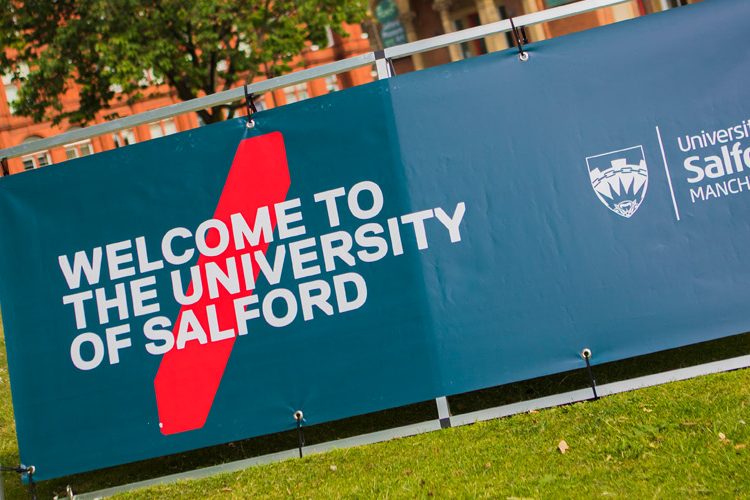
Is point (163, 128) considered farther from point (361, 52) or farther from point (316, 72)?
point (316, 72)

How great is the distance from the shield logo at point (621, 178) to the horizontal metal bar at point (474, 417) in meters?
1.11

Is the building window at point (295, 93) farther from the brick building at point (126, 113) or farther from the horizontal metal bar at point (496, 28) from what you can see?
the horizontal metal bar at point (496, 28)

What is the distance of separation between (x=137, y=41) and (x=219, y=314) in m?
20.6

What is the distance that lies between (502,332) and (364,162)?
1487 millimetres

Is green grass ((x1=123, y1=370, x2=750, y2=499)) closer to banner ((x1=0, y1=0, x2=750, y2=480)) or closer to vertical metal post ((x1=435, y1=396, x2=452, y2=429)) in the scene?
vertical metal post ((x1=435, y1=396, x2=452, y2=429))

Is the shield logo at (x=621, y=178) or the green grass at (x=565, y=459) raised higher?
the shield logo at (x=621, y=178)

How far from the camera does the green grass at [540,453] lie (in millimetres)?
4586

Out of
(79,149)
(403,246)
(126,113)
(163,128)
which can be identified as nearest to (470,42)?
(163,128)

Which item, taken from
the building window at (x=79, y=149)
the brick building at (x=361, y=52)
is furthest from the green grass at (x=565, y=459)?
the building window at (x=79, y=149)

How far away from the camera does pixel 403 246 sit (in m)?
5.93

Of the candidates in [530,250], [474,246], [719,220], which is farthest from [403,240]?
[719,220]

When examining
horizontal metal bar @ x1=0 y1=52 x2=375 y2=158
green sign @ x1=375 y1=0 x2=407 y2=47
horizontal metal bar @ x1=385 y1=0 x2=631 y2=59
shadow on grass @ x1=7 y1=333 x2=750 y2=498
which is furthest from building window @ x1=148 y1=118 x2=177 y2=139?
horizontal metal bar @ x1=385 y1=0 x2=631 y2=59

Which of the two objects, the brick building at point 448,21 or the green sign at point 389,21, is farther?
the green sign at point 389,21

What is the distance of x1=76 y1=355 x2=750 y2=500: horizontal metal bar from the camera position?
18.9 ft
